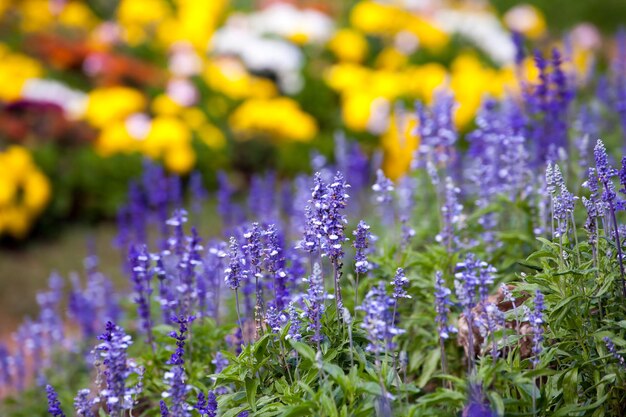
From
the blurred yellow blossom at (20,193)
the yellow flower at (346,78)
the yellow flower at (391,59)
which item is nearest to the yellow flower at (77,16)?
the yellow flower at (346,78)

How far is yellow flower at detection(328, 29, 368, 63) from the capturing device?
1394 cm

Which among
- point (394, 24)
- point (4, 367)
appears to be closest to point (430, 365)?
point (4, 367)

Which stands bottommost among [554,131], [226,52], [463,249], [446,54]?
[463,249]

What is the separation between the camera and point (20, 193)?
936 centimetres

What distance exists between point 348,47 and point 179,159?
4972mm

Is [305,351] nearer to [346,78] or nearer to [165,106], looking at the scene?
[165,106]

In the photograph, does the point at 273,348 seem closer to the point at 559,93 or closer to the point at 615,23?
the point at 559,93

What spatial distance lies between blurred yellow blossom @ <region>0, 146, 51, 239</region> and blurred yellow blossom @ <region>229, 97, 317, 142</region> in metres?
2.98

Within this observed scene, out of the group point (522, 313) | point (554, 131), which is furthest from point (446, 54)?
point (522, 313)

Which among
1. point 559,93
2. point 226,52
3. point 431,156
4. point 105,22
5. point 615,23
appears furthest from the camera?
point 615,23

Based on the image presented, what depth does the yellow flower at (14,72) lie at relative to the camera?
37.9 ft

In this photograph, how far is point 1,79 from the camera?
11.9m

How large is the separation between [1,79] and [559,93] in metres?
9.26

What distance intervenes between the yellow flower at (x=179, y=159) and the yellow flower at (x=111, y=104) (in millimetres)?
1305
